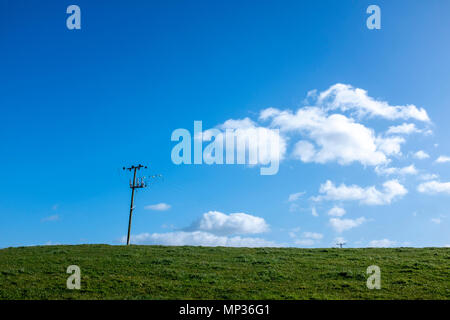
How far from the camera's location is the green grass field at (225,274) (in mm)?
20922

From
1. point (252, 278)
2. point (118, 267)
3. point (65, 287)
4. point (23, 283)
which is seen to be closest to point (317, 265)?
point (252, 278)

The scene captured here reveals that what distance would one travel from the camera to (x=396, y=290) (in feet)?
70.3

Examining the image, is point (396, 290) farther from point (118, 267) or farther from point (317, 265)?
point (118, 267)

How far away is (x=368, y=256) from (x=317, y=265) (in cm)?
729

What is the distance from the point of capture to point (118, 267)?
28.0 m

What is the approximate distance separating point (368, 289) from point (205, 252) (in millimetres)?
18119

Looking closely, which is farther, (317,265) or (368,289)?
(317,265)

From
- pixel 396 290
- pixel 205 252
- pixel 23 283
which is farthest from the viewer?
pixel 205 252

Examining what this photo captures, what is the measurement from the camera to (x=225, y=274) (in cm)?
2562

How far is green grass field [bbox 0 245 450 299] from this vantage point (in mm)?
20922
